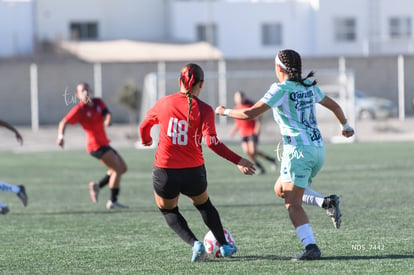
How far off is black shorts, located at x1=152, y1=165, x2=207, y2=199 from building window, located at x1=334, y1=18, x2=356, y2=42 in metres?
46.4

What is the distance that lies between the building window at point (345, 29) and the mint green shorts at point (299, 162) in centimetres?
4638

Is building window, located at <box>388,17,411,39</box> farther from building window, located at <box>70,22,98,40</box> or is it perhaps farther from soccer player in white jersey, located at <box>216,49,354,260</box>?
soccer player in white jersey, located at <box>216,49,354,260</box>

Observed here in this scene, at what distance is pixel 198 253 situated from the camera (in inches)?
330

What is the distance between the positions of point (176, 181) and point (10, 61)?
34.6 m

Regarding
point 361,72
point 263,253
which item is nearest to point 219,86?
point 361,72

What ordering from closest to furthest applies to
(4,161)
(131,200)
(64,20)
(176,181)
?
(176,181) → (131,200) → (4,161) → (64,20)

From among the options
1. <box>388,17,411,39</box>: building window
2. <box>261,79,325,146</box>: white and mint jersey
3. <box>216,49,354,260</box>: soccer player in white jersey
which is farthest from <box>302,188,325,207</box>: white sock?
<box>388,17,411,39</box>: building window

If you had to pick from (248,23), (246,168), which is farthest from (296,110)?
(248,23)

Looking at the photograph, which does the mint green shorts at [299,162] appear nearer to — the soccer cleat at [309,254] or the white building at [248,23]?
the soccer cleat at [309,254]

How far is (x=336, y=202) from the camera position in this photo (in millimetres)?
8703

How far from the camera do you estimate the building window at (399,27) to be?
2144 inches

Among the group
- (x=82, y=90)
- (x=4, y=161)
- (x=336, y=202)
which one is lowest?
(x=4, y=161)

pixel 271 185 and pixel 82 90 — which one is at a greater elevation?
pixel 82 90

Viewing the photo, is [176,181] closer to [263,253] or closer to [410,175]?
[263,253]
